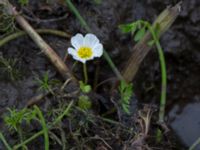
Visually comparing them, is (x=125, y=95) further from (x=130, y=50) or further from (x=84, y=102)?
(x=130, y=50)

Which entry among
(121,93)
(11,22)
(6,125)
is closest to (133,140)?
(121,93)

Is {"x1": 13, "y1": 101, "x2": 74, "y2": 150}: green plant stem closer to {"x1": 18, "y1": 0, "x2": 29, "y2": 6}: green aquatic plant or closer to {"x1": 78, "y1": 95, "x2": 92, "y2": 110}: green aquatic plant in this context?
{"x1": 78, "y1": 95, "x2": 92, "y2": 110}: green aquatic plant

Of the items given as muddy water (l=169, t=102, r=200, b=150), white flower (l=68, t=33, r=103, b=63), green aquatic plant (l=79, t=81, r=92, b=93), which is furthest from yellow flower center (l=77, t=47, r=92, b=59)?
muddy water (l=169, t=102, r=200, b=150)

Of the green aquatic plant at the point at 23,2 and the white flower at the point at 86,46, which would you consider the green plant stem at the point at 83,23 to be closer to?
the white flower at the point at 86,46

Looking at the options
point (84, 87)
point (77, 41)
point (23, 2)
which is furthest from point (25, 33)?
point (84, 87)

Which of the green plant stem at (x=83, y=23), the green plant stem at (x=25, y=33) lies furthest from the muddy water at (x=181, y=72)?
the green plant stem at (x=25, y=33)
